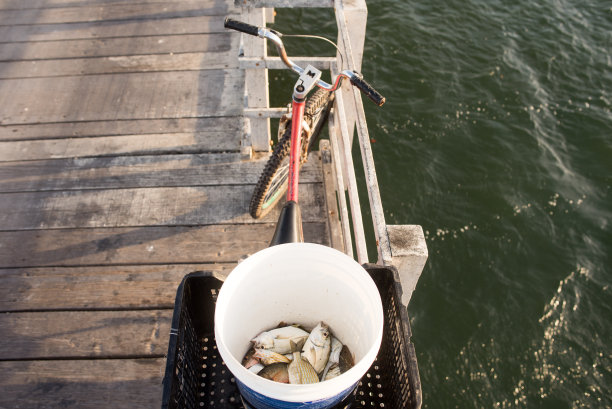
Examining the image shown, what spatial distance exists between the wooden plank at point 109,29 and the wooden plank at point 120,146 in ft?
5.79

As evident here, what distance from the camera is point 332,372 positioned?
5.49ft

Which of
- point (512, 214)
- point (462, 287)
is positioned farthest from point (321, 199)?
point (512, 214)

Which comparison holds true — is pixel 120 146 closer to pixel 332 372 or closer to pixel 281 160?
pixel 281 160

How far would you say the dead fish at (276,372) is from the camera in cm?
165

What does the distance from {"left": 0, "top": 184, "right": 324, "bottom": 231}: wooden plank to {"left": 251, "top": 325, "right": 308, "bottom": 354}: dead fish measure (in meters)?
1.44

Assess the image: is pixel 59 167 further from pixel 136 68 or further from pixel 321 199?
pixel 321 199

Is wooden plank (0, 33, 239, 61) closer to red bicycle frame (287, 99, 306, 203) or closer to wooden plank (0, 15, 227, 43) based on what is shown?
wooden plank (0, 15, 227, 43)

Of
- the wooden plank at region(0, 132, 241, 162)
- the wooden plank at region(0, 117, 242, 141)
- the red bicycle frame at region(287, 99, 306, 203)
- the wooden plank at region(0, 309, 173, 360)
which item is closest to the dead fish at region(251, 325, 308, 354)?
the red bicycle frame at region(287, 99, 306, 203)

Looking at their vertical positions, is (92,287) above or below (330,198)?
below

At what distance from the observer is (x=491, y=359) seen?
14.3ft

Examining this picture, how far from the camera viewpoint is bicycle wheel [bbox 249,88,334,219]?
2893 mm

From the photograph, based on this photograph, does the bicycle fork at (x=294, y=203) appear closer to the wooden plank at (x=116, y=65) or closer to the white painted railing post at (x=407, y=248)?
the white painted railing post at (x=407, y=248)

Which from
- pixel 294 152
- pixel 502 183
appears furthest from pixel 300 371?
pixel 502 183

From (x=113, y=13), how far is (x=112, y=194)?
3.11 meters
